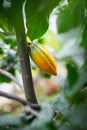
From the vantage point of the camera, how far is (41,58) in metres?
0.78

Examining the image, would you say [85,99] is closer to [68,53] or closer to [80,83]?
[80,83]

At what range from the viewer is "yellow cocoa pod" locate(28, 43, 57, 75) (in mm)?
761

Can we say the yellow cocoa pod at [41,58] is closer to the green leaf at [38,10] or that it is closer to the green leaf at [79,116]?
the green leaf at [38,10]

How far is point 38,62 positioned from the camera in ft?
2.53

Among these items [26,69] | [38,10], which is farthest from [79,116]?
[26,69]

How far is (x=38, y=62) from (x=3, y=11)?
224mm

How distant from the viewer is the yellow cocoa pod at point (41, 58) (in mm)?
761

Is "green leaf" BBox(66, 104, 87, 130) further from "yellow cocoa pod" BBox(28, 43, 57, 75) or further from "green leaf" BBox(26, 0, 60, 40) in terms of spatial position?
"yellow cocoa pod" BBox(28, 43, 57, 75)

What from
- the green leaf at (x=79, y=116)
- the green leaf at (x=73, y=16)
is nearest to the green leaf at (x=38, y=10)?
the green leaf at (x=73, y=16)

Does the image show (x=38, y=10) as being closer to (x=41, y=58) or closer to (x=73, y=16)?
(x=73, y=16)

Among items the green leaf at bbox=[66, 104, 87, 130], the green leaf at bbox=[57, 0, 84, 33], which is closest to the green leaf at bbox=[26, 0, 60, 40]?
the green leaf at bbox=[57, 0, 84, 33]

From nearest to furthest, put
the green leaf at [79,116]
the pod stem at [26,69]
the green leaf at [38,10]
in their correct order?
1. the green leaf at [79,116]
2. the green leaf at [38,10]
3. the pod stem at [26,69]

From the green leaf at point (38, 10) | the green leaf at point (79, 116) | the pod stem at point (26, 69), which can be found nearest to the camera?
the green leaf at point (79, 116)

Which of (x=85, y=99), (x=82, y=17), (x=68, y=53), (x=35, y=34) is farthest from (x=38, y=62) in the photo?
(x=68, y=53)
